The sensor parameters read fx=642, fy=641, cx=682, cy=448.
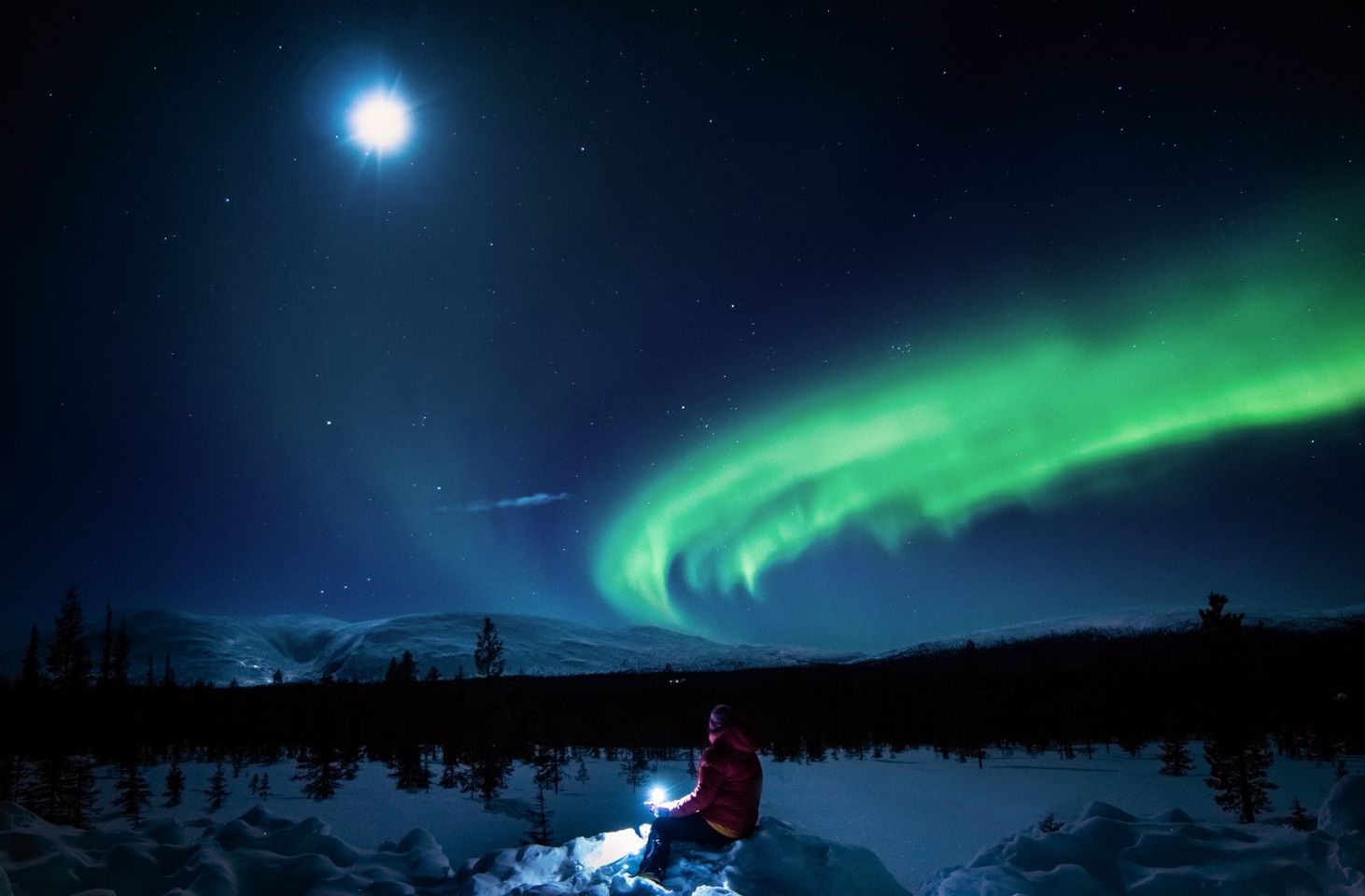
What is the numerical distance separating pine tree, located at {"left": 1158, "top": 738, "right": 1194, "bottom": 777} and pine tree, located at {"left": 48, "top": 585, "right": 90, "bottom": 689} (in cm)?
9132

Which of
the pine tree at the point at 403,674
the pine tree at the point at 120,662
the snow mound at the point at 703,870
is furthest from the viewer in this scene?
the pine tree at the point at 120,662

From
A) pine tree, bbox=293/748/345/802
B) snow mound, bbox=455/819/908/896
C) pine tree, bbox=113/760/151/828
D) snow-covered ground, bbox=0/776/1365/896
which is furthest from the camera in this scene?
pine tree, bbox=293/748/345/802

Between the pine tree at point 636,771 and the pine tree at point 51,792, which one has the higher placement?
the pine tree at point 51,792

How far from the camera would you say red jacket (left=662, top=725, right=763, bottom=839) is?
906 centimetres

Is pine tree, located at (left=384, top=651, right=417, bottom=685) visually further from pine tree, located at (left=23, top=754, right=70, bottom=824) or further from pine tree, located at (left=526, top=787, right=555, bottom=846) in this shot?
pine tree, located at (left=23, top=754, right=70, bottom=824)

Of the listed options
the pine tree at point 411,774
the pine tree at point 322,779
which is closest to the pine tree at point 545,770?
the pine tree at point 411,774

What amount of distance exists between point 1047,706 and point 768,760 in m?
42.8

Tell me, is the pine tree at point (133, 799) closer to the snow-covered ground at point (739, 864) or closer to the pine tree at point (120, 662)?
the pine tree at point (120, 662)

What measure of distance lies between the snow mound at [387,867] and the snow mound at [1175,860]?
166cm

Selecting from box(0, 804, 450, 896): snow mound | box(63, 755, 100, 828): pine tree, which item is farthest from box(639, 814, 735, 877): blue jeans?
box(63, 755, 100, 828): pine tree

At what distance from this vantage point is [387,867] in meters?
9.93

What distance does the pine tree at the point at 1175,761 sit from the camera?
61875 millimetres

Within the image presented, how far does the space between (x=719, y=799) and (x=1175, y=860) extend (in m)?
6.39

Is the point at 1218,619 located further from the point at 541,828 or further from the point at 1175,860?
the point at 541,828
